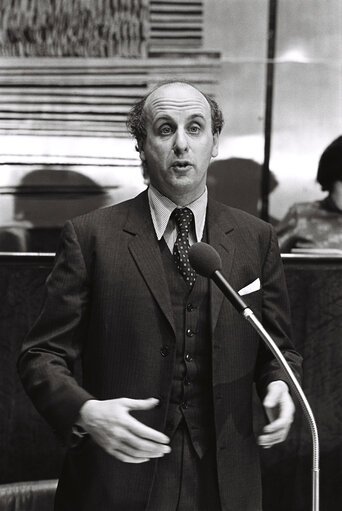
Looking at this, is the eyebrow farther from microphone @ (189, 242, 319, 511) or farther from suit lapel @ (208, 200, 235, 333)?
microphone @ (189, 242, 319, 511)

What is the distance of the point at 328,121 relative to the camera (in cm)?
258

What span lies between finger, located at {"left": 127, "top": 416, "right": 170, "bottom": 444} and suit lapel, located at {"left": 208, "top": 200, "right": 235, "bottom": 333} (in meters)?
0.36

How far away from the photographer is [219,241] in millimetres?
1625

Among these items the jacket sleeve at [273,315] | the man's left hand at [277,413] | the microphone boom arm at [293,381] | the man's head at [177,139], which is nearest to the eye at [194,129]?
the man's head at [177,139]

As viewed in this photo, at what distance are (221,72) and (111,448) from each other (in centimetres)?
168

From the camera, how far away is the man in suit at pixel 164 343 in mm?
1512

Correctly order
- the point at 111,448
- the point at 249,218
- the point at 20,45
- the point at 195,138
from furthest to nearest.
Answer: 1. the point at 20,45
2. the point at 249,218
3. the point at 195,138
4. the point at 111,448

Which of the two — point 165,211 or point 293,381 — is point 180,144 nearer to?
point 165,211

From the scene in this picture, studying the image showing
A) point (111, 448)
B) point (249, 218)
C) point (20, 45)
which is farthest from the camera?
point (20, 45)

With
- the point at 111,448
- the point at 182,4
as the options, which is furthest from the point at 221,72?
the point at 111,448

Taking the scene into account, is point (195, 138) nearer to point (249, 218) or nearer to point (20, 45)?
point (249, 218)

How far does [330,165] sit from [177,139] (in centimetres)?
115

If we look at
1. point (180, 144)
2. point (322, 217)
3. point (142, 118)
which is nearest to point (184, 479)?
point (180, 144)

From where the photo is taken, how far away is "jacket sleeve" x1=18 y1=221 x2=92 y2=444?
1409 mm
